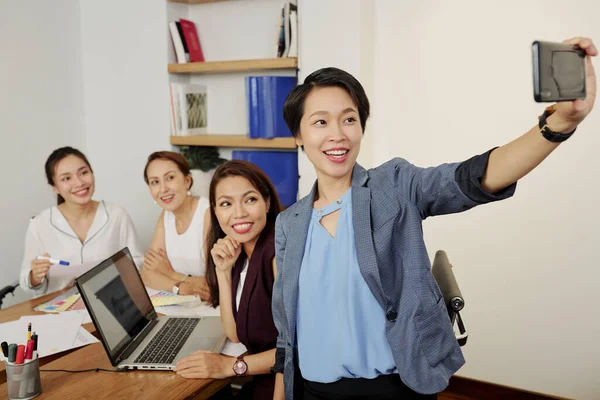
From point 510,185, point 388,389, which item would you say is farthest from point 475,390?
point 510,185

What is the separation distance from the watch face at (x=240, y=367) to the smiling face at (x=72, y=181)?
4.86ft

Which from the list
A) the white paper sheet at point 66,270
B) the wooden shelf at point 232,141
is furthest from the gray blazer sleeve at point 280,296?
the wooden shelf at point 232,141

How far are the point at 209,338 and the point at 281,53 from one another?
197cm

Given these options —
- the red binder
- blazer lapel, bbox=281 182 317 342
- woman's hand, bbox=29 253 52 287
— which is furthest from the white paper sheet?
the red binder

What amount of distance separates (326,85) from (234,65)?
2.15 metres

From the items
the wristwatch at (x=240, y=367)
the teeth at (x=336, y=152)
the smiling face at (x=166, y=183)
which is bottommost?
the wristwatch at (x=240, y=367)

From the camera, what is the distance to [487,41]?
297 centimetres

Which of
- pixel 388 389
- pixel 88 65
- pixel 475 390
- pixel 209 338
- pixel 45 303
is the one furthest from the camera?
pixel 88 65

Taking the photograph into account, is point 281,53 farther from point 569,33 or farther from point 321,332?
point 321,332

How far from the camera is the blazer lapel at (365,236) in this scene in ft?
4.40

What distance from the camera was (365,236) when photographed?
4.50 feet

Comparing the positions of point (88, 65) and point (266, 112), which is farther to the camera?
point (88, 65)

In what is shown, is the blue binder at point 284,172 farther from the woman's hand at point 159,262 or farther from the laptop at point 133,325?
the laptop at point 133,325

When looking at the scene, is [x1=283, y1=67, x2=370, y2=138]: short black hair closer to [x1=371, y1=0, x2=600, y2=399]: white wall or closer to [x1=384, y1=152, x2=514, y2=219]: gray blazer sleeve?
[x1=384, y1=152, x2=514, y2=219]: gray blazer sleeve
